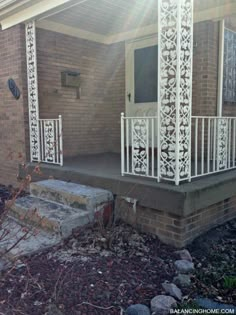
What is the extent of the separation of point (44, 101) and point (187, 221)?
10.5 ft

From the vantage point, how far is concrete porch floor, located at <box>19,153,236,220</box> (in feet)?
9.57

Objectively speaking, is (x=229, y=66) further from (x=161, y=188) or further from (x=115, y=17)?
(x=161, y=188)

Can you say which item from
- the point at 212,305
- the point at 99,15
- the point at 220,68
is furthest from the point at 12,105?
the point at 212,305

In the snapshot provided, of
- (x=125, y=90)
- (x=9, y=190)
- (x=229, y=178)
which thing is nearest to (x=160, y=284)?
(x=229, y=178)

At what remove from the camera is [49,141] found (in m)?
4.57

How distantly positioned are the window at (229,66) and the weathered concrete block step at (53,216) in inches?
124

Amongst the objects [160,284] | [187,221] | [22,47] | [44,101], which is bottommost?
[160,284]

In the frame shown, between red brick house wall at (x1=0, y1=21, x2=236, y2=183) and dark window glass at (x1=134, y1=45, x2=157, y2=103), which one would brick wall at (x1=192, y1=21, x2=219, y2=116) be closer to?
red brick house wall at (x1=0, y1=21, x2=236, y2=183)

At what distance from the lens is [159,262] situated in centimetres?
278

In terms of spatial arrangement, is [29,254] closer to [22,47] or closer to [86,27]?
[22,47]

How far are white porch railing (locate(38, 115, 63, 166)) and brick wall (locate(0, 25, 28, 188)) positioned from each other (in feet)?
0.95

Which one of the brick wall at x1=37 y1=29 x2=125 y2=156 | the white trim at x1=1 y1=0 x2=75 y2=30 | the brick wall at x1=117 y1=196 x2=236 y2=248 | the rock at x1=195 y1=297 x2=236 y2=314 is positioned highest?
the white trim at x1=1 y1=0 x2=75 y2=30

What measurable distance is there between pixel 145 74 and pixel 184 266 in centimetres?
371

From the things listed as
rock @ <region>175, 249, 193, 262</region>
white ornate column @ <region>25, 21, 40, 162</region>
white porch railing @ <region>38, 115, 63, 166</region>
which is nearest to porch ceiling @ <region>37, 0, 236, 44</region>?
white ornate column @ <region>25, 21, 40, 162</region>
